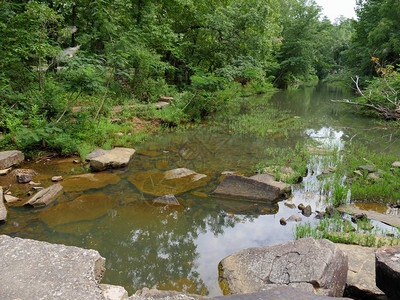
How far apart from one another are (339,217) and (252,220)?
1.63m

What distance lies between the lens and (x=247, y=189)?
620cm

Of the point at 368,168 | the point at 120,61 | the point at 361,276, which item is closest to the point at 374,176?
the point at 368,168

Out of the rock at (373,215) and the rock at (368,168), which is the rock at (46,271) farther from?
the rock at (368,168)

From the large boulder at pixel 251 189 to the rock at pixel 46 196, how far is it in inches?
131

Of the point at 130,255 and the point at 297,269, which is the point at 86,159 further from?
the point at 297,269

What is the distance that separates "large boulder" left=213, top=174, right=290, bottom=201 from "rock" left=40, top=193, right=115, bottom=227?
2382 millimetres

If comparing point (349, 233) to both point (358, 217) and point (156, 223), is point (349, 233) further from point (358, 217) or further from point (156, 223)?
point (156, 223)

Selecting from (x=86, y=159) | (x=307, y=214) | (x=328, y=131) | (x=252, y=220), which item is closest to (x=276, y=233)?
(x=252, y=220)

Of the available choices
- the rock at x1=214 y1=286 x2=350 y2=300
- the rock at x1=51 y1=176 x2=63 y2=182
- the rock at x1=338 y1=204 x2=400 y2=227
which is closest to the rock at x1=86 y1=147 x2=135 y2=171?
the rock at x1=51 y1=176 x2=63 y2=182

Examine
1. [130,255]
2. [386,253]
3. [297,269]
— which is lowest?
[130,255]

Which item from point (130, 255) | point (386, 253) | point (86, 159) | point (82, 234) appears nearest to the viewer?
point (386, 253)

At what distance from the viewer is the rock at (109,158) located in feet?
23.9

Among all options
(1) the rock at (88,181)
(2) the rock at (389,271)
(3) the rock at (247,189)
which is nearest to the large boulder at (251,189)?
(3) the rock at (247,189)

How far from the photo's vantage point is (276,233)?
4.95 m
